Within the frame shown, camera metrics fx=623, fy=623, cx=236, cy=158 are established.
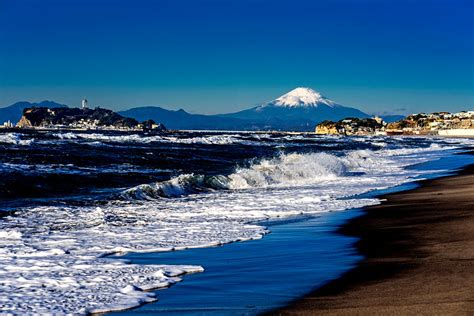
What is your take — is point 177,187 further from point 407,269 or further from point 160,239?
point 407,269

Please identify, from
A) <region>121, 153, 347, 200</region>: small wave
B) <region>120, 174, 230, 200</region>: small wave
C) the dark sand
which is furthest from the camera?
<region>121, 153, 347, 200</region>: small wave

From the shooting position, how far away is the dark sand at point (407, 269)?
5.62 m

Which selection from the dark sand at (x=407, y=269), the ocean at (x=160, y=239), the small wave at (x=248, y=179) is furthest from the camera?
the small wave at (x=248, y=179)

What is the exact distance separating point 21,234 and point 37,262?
2691mm

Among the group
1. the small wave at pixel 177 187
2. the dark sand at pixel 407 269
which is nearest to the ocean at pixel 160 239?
the small wave at pixel 177 187

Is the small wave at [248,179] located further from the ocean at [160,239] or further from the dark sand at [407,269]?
the dark sand at [407,269]

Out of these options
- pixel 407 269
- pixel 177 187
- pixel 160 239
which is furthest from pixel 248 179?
pixel 407 269

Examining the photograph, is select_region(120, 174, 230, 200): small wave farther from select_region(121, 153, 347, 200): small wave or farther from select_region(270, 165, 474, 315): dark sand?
select_region(270, 165, 474, 315): dark sand

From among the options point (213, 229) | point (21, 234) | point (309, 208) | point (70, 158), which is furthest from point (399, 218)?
point (70, 158)

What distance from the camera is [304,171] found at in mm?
27422

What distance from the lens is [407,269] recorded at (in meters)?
7.30

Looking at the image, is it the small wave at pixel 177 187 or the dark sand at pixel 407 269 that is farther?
the small wave at pixel 177 187

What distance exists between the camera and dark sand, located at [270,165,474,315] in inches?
221

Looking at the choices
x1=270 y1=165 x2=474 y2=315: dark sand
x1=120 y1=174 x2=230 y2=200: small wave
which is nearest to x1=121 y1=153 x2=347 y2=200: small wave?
x1=120 y1=174 x2=230 y2=200: small wave
